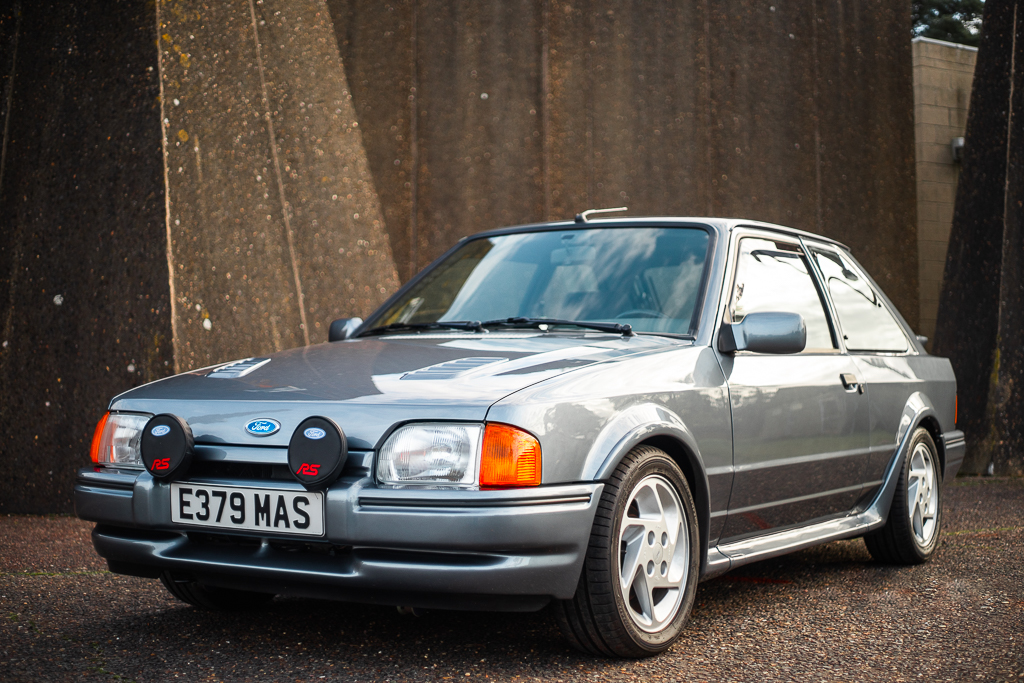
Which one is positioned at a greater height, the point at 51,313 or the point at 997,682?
the point at 51,313

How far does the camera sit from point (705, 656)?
3.35 m

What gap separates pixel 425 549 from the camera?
285 cm

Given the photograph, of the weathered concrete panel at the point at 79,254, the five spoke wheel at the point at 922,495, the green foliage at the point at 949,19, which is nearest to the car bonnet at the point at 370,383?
the five spoke wheel at the point at 922,495

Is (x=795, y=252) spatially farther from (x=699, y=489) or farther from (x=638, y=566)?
(x=638, y=566)

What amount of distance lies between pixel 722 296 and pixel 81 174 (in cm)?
422

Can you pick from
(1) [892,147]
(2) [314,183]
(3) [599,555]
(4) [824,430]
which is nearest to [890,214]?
(1) [892,147]

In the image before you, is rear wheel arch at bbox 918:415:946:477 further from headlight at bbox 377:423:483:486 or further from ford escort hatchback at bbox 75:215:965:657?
headlight at bbox 377:423:483:486

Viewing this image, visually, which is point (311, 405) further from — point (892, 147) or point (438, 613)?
point (892, 147)

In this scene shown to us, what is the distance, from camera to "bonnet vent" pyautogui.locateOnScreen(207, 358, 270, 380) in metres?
3.55

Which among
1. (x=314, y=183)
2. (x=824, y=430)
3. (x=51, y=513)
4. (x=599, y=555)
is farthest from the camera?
(x=314, y=183)

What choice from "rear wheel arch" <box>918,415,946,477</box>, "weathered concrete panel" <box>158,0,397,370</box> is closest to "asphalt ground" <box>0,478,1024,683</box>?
"rear wheel arch" <box>918,415,946,477</box>

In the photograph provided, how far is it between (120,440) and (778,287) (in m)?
2.74

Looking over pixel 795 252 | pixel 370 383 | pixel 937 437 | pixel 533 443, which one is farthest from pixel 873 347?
pixel 370 383

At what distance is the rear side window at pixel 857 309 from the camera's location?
4.94 meters
